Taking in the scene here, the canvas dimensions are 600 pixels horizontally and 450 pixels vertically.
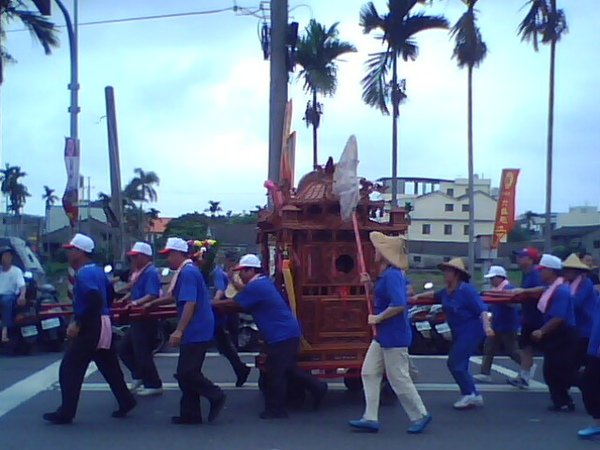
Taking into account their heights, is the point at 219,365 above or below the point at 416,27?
below

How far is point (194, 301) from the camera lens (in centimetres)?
905

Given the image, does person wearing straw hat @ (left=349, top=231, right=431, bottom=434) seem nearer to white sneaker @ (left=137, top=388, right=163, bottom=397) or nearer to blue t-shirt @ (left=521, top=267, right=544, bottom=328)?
blue t-shirt @ (left=521, top=267, right=544, bottom=328)

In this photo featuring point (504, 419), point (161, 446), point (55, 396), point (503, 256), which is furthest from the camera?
point (503, 256)

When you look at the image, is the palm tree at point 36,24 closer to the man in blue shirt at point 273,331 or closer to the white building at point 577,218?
the man in blue shirt at point 273,331

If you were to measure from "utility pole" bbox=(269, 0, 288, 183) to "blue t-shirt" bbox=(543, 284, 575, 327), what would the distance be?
6.40m

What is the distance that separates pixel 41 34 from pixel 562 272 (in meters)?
18.7

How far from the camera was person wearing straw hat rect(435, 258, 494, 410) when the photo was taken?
10.2 meters

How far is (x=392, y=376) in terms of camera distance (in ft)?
28.8

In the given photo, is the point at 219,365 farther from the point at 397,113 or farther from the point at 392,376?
the point at 397,113

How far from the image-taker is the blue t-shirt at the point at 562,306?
10.1 metres

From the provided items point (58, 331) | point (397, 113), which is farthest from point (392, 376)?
point (397, 113)

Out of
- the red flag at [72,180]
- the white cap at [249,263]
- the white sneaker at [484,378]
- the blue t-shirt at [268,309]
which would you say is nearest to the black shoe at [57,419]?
the blue t-shirt at [268,309]

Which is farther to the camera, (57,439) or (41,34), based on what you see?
(41,34)

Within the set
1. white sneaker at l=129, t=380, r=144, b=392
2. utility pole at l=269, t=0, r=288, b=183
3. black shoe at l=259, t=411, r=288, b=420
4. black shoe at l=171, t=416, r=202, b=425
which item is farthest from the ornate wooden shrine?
utility pole at l=269, t=0, r=288, b=183
